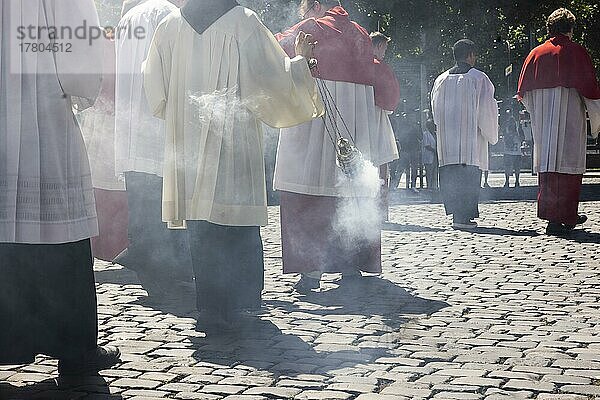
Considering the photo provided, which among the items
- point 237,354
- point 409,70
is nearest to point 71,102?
point 237,354

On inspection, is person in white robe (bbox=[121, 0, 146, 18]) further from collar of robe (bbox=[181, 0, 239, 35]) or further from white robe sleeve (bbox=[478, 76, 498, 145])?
white robe sleeve (bbox=[478, 76, 498, 145])

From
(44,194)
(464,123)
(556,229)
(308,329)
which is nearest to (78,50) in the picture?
(44,194)

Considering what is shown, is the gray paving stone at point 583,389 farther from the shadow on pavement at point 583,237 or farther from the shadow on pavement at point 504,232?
the shadow on pavement at point 504,232

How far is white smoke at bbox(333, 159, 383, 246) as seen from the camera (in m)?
7.94

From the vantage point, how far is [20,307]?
5.02 m

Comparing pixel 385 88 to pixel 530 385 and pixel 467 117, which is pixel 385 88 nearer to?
pixel 530 385

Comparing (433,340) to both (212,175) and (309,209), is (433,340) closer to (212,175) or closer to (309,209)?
(212,175)

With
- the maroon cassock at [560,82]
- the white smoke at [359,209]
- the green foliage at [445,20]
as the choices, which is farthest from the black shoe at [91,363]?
the green foliage at [445,20]

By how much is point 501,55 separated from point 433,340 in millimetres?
42058

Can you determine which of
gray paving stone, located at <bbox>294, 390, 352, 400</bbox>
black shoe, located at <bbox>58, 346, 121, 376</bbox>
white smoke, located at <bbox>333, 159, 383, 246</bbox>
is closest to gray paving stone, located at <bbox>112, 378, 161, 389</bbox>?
black shoe, located at <bbox>58, 346, 121, 376</bbox>

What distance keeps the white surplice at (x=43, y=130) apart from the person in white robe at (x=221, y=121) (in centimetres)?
105

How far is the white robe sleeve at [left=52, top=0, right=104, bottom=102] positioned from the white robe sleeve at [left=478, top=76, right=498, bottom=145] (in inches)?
318

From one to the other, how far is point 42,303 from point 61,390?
0.41m

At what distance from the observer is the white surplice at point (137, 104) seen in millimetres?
7684
